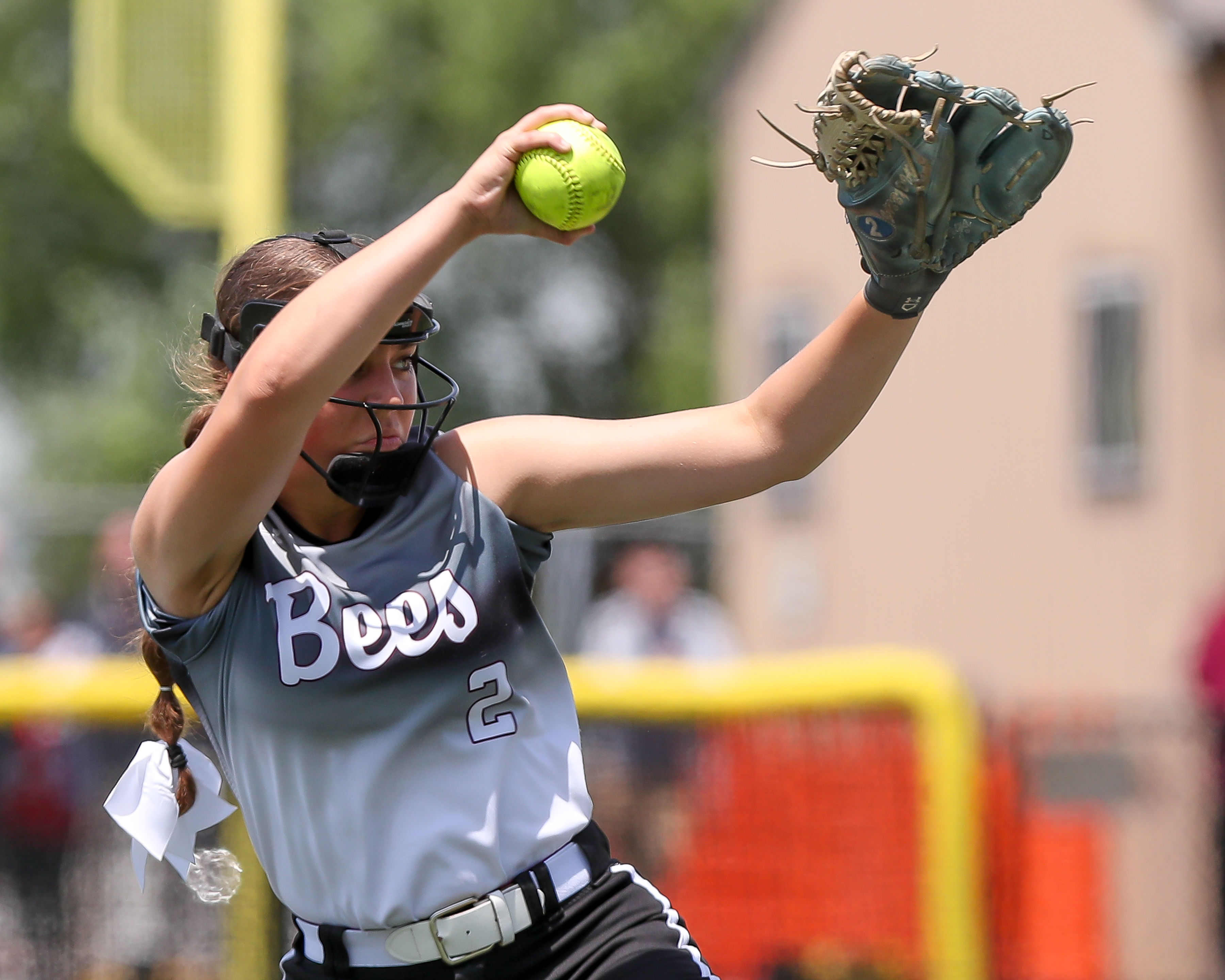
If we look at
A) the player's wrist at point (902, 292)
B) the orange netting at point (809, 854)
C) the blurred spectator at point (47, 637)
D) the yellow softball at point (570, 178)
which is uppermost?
the yellow softball at point (570, 178)

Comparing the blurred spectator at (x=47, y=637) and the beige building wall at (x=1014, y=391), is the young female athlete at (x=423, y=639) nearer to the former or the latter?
the blurred spectator at (x=47, y=637)

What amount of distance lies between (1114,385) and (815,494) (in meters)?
3.01

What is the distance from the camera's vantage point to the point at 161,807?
263 cm

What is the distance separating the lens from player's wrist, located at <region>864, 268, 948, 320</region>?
2.36 meters

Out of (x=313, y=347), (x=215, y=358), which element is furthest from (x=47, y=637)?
(x=313, y=347)

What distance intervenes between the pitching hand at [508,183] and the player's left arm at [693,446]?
41 centimetres

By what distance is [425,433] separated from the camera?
245 centimetres

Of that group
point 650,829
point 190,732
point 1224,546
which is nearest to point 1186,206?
point 1224,546

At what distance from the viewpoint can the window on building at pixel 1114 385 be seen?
11078 millimetres

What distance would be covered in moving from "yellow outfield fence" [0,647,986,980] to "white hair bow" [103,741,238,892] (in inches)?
105

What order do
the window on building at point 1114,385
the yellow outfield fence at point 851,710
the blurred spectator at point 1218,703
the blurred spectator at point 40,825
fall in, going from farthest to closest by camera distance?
the window on building at point 1114,385 → the blurred spectator at point 1218,703 → the yellow outfield fence at point 851,710 → the blurred spectator at point 40,825

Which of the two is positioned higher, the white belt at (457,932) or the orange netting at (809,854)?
the white belt at (457,932)

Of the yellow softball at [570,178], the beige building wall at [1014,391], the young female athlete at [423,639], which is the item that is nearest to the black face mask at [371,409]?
the young female athlete at [423,639]

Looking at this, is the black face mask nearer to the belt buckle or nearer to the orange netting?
the belt buckle
